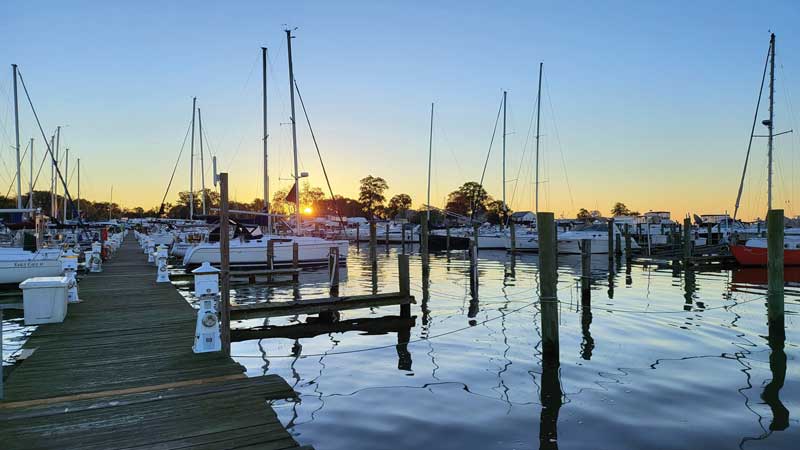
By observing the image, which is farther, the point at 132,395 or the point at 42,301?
the point at 42,301

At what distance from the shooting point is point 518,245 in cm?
5306

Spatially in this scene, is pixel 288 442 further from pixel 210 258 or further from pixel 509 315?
pixel 210 258

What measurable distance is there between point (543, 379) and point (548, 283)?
1651mm

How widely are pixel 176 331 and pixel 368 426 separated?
17.2ft

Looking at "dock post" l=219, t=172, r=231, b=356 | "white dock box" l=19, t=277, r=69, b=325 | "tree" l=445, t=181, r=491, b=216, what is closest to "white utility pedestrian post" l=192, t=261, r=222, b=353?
"dock post" l=219, t=172, r=231, b=356

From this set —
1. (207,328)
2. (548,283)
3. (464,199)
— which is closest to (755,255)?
(548,283)

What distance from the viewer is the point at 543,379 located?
9.50m

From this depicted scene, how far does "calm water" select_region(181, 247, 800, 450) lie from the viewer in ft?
23.3

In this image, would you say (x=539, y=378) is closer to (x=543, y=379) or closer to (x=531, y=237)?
(x=543, y=379)

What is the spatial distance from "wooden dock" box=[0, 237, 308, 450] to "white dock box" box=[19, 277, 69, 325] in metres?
0.38

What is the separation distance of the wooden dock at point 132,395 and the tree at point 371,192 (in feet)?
434

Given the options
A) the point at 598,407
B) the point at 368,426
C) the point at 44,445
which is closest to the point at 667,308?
the point at 598,407

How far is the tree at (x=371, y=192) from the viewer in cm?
14388

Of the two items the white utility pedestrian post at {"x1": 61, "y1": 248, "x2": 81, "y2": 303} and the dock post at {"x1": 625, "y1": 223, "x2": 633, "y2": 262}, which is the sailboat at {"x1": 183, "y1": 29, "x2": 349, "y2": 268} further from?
the dock post at {"x1": 625, "y1": 223, "x2": 633, "y2": 262}
